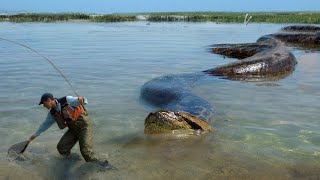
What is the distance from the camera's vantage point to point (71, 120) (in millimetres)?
5758

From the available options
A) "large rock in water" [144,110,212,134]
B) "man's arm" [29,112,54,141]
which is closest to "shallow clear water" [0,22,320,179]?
"large rock in water" [144,110,212,134]

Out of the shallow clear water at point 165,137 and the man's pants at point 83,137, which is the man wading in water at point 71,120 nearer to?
the man's pants at point 83,137

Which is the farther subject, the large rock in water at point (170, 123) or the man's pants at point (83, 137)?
the large rock in water at point (170, 123)

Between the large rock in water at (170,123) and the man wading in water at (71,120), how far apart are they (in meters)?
1.65

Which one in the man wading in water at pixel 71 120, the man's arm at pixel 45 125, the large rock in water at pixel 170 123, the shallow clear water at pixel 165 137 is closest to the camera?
the man wading in water at pixel 71 120

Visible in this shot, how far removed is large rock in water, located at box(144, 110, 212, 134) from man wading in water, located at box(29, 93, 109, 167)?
1654 mm

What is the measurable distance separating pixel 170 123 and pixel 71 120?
2.25 meters

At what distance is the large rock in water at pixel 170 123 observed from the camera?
7.59 m

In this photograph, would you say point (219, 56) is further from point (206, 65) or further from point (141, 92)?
point (141, 92)

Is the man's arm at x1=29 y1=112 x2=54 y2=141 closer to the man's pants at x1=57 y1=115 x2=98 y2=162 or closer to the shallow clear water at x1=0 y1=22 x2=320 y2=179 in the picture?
the man's pants at x1=57 y1=115 x2=98 y2=162

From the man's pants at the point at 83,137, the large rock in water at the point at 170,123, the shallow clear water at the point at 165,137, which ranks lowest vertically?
the shallow clear water at the point at 165,137

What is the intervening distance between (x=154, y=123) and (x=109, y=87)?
4489 mm

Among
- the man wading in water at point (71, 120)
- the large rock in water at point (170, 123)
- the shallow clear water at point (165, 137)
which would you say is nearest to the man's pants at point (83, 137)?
the man wading in water at point (71, 120)

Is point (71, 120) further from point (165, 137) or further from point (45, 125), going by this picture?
point (165, 137)
